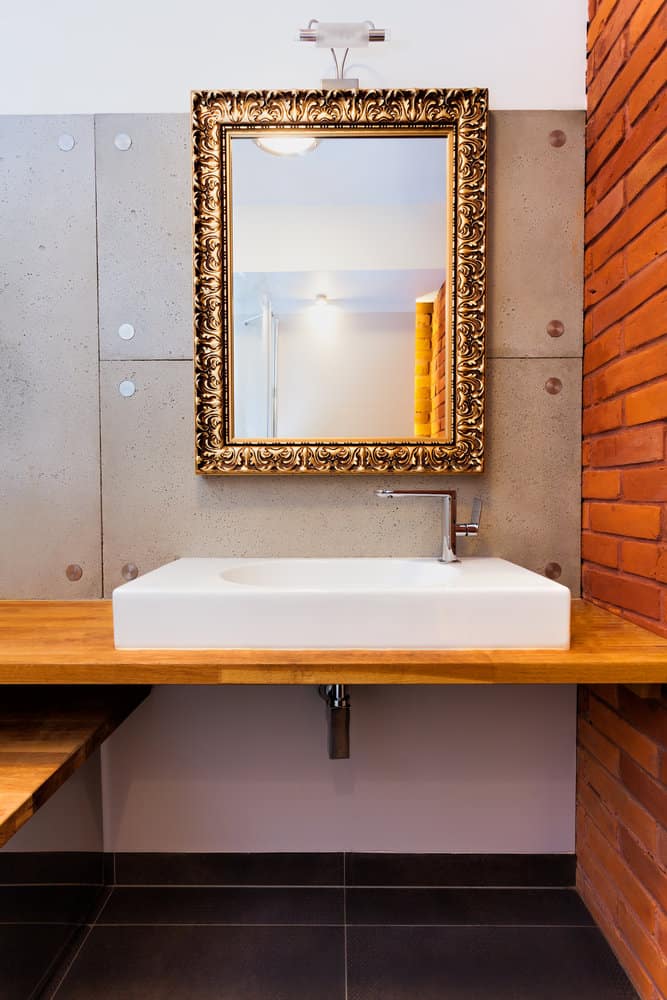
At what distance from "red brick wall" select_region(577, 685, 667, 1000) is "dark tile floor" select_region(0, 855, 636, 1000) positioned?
0.29 ft

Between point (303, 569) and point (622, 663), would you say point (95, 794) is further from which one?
point (622, 663)

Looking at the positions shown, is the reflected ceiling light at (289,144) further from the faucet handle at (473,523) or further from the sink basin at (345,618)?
the sink basin at (345,618)

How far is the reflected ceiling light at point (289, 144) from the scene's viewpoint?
1.53m

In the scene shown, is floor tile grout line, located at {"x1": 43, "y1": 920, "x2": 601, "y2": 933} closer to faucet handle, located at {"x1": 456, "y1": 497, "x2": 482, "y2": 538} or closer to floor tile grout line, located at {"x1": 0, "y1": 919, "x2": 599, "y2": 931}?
floor tile grout line, located at {"x1": 0, "y1": 919, "x2": 599, "y2": 931}

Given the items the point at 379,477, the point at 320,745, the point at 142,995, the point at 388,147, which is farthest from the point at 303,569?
the point at 388,147

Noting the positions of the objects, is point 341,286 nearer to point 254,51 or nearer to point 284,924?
point 254,51

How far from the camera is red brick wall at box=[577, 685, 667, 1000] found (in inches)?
46.4

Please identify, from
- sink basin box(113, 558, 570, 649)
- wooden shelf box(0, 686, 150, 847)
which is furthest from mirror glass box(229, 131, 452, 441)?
wooden shelf box(0, 686, 150, 847)

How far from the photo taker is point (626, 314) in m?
1.33

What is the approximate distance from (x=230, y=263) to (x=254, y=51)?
54cm

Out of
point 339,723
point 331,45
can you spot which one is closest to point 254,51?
point 331,45

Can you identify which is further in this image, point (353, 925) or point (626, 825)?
point (353, 925)

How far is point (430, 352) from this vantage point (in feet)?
5.11

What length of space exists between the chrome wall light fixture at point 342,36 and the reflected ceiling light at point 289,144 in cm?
13
